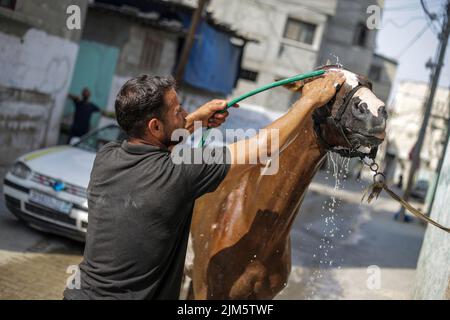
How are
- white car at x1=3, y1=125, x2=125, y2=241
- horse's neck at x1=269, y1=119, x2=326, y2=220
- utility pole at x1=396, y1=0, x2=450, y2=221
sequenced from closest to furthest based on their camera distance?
1. horse's neck at x1=269, y1=119, x2=326, y2=220
2. white car at x1=3, y1=125, x2=125, y2=241
3. utility pole at x1=396, y1=0, x2=450, y2=221

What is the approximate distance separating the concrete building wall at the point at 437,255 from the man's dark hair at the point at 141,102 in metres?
3.56

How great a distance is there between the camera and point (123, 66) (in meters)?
17.1

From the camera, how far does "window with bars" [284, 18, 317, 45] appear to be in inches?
1169

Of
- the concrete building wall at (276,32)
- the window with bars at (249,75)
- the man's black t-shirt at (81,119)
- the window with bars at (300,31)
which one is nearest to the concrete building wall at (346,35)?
the window with bars at (300,31)

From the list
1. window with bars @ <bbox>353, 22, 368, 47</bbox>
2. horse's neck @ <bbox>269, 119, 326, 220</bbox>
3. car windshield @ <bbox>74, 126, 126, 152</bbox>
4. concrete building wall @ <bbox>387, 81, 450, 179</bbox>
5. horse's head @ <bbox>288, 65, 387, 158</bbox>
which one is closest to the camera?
horse's head @ <bbox>288, 65, 387, 158</bbox>

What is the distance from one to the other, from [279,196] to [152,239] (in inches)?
46.6

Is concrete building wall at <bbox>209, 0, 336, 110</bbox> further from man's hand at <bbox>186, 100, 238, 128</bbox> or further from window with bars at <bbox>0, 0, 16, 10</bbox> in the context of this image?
man's hand at <bbox>186, 100, 238, 128</bbox>

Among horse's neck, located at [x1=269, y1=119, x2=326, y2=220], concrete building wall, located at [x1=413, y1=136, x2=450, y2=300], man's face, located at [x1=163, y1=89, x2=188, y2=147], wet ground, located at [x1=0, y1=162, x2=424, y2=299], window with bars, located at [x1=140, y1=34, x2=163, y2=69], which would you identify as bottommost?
wet ground, located at [x1=0, y1=162, x2=424, y2=299]

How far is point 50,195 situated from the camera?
20.8ft

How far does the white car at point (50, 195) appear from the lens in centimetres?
623

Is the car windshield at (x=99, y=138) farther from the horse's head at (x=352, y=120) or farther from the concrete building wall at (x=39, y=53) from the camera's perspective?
the horse's head at (x=352, y=120)

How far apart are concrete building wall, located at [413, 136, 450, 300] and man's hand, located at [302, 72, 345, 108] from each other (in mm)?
2641

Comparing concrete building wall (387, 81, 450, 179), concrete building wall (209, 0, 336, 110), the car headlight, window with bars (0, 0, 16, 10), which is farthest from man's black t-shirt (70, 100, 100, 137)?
concrete building wall (387, 81, 450, 179)
